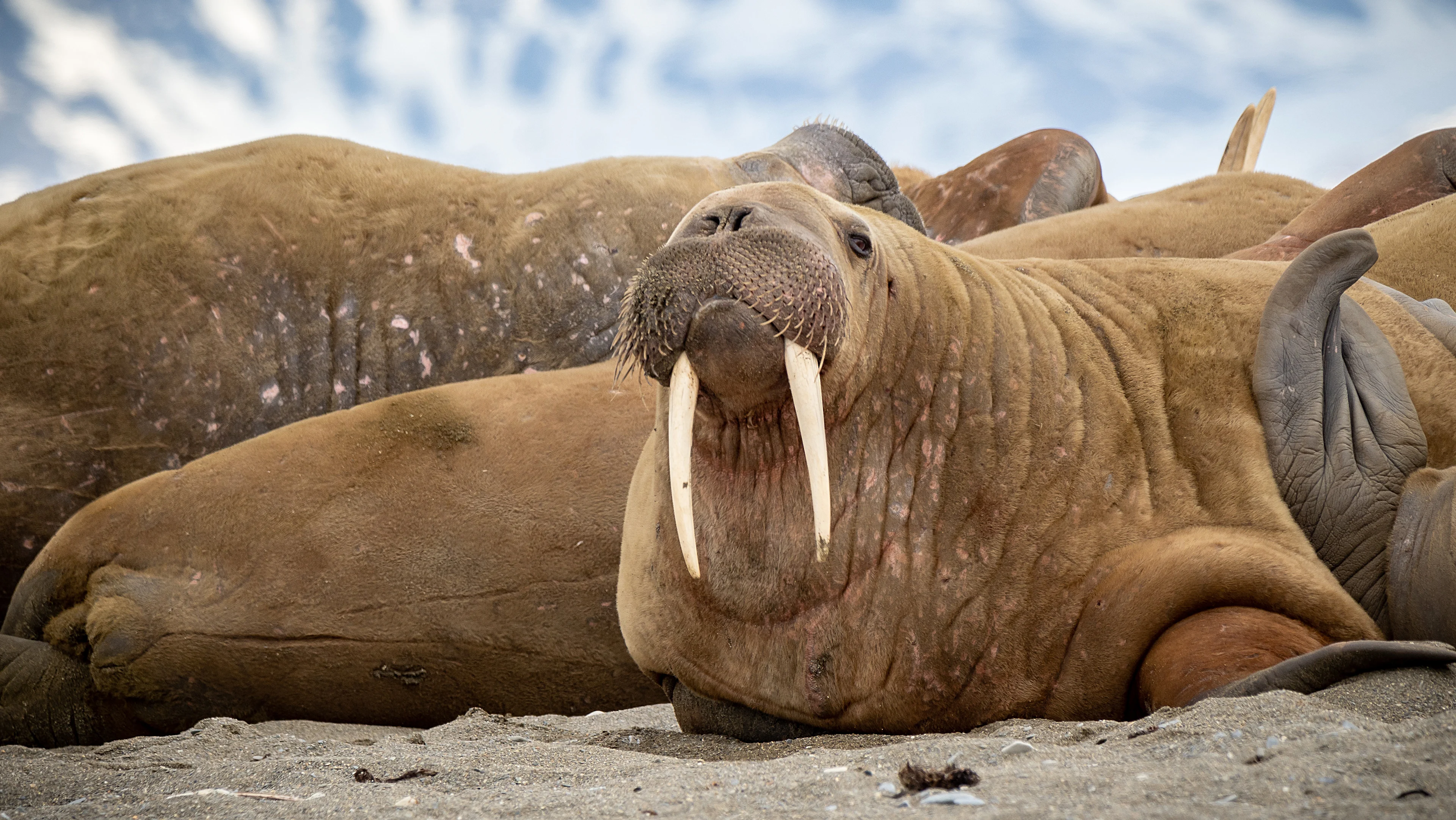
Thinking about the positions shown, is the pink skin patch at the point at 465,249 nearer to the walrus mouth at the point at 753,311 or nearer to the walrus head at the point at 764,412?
the walrus head at the point at 764,412

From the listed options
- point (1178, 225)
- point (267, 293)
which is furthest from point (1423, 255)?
point (267, 293)

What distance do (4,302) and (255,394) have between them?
1188 mm

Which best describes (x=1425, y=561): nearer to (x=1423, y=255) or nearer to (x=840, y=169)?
(x=1423, y=255)

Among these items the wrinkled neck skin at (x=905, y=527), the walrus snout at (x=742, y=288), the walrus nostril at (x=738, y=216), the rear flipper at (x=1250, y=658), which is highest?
the walrus nostril at (x=738, y=216)

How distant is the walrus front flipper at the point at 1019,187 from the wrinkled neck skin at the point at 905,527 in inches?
198

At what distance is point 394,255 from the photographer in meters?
6.05

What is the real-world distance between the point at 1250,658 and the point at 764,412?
4.10 ft

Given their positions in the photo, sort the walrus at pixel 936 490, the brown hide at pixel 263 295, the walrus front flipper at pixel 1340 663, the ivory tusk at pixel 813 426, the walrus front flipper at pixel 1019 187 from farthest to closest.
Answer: the walrus front flipper at pixel 1019 187 < the brown hide at pixel 263 295 < the walrus at pixel 936 490 < the ivory tusk at pixel 813 426 < the walrus front flipper at pixel 1340 663

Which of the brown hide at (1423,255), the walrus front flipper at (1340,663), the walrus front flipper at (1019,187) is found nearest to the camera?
the walrus front flipper at (1340,663)

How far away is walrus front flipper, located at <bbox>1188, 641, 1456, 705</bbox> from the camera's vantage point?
2.41 meters

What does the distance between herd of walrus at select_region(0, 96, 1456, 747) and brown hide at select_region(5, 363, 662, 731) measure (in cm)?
1

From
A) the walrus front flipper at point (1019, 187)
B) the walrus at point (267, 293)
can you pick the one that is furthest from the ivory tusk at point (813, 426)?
the walrus front flipper at point (1019, 187)

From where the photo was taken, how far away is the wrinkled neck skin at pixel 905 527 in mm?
3123

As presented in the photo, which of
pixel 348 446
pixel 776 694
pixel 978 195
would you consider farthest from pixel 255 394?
pixel 978 195
